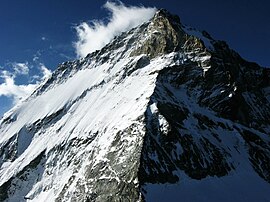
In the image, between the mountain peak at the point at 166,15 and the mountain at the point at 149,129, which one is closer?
the mountain at the point at 149,129

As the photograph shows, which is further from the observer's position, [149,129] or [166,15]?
[166,15]

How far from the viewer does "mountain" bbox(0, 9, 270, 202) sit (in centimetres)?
7800

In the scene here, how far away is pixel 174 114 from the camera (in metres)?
92.5

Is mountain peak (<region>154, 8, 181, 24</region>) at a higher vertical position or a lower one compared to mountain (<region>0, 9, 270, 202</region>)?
higher

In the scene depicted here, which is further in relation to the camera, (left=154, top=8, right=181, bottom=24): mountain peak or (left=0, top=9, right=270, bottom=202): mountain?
(left=154, top=8, right=181, bottom=24): mountain peak

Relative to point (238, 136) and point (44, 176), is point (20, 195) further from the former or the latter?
point (238, 136)

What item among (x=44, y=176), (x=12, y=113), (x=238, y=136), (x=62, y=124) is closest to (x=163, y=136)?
(x=238, y=136)

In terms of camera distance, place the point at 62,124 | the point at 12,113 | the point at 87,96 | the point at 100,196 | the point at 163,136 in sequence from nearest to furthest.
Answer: the point at 100,196
the point at 163,136
the point at 62,124
the point at 87,96
the point at 12,113

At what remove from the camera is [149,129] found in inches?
3231

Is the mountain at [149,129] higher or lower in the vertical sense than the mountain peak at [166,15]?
lower

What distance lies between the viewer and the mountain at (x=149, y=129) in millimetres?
78000

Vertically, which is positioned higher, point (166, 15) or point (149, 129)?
point (166, 15)

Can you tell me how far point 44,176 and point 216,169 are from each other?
124 ft

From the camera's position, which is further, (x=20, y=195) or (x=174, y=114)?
(x=20, y=195)
